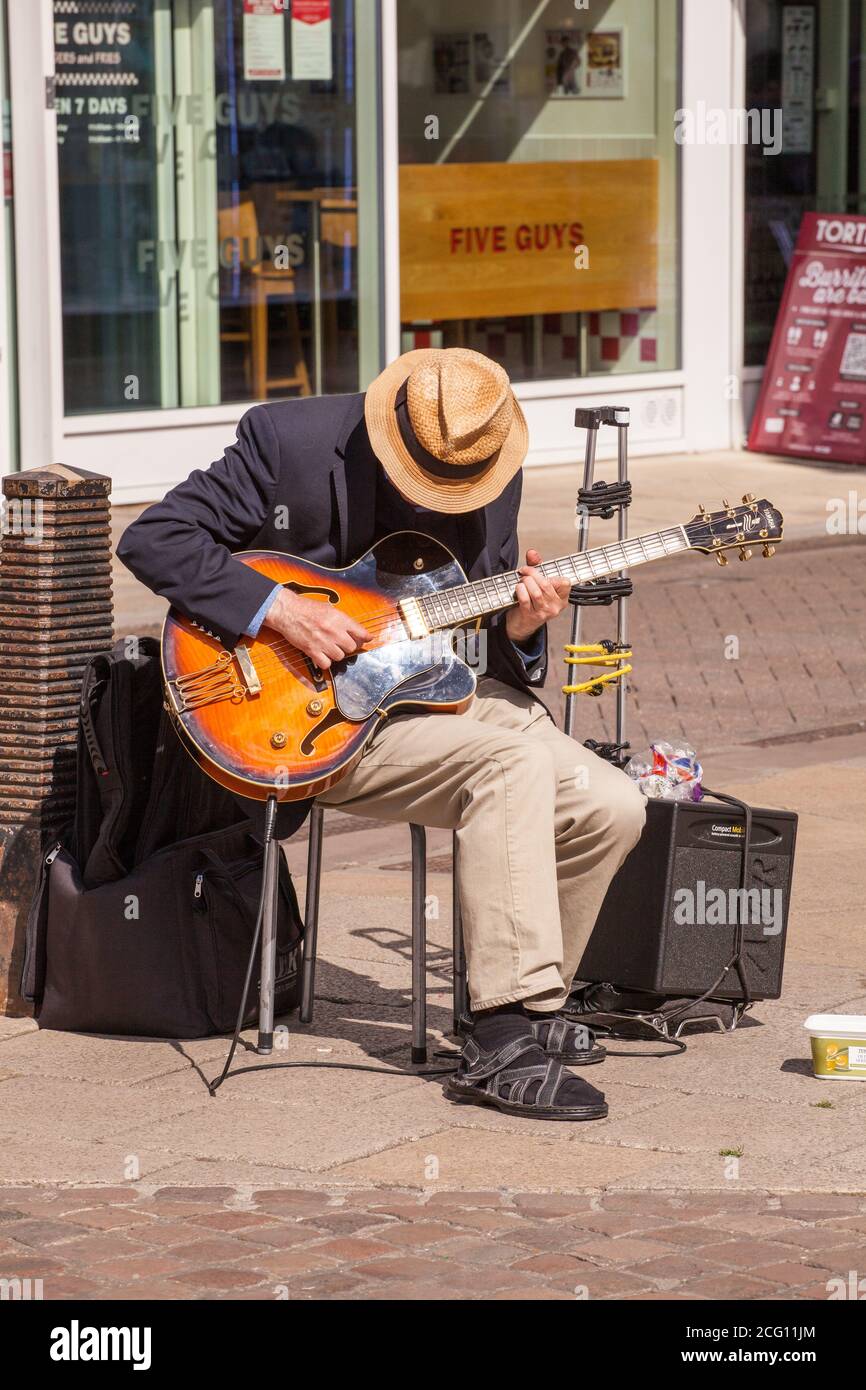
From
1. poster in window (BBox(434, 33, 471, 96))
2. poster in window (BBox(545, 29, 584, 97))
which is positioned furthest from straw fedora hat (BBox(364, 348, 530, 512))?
poster in window (BBox(545, 29, 584, 97))

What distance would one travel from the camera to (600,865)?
15.0 ft

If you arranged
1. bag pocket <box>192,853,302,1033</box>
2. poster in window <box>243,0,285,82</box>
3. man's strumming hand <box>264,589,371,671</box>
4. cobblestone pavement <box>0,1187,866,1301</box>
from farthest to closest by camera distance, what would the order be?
poster in window <box>243,0,285,82</box> → bag pocket <box>192,853,302,1033</box> → man's strumming hand <box>264,589,371,671</box> → cobblestone pavement <box>0,1187,866,1301</box>

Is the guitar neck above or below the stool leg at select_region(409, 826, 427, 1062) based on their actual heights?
above

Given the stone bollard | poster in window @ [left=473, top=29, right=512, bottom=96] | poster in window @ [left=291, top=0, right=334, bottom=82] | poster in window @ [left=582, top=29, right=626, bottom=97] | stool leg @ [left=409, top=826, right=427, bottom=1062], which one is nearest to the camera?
stool leg @ [left=409, top=826, right=427, bottom=1062]

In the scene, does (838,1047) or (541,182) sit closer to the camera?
(838,1047)

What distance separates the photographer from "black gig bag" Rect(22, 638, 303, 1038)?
4.68m

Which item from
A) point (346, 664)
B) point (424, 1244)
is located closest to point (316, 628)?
point (346, 664)

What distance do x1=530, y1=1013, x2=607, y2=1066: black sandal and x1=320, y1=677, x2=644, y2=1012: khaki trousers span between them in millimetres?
70

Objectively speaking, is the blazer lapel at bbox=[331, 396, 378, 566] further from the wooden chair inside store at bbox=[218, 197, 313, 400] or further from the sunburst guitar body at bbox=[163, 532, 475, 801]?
the wooden chair inside store at bbox=[218, 197, 313, 400]

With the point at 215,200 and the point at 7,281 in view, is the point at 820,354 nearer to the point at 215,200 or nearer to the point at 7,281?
the point at 215,200

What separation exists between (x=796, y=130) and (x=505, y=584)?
38.4 ft

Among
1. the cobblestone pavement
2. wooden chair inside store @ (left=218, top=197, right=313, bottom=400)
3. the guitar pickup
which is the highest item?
wooden chair inside store @ (left=218, top=197, right=313, bottom=400)

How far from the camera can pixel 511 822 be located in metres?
4.38

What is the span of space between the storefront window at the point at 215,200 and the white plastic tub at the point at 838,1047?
27.1 ft
